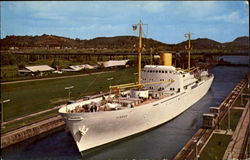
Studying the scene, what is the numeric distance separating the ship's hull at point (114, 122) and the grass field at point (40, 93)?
4.34 metres

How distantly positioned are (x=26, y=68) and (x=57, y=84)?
3.07 meters

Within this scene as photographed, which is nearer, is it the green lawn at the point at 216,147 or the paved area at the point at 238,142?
the paved area at the point at 238,142

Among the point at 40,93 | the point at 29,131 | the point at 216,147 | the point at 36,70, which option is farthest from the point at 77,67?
the point at 216,147

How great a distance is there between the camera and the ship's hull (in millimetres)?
9172

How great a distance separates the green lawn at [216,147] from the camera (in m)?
8.20

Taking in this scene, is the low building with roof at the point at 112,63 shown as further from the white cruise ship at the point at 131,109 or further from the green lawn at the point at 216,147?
the green lawn at the point at 216,147

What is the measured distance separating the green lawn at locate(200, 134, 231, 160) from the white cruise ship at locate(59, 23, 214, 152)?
9.47 feet

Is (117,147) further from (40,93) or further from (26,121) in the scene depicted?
(40,93)

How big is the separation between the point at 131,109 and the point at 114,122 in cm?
84

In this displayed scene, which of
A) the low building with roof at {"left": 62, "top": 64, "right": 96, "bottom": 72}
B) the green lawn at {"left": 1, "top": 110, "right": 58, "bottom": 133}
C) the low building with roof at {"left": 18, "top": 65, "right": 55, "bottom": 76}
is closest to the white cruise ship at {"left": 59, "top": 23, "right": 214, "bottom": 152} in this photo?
the green lawn at {"left": 1, "top": 110, "right": 58, "bottom": 133}

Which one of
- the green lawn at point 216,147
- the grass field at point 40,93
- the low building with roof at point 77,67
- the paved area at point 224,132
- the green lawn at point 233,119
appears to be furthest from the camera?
the low building with roof at point 77,67

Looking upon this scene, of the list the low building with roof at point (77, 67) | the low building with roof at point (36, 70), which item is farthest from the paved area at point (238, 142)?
the low building with roof at point (77, 67)

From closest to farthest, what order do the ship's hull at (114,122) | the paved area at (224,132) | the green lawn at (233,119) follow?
1. the ship's hull at (114,122)
2. the paved area at (224,132)
3. the green lawn at (233,119)

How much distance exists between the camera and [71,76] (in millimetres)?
24594
